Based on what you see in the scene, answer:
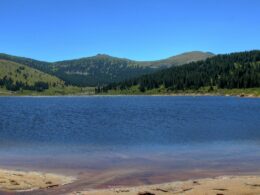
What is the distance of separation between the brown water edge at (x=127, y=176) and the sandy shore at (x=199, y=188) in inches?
76.3

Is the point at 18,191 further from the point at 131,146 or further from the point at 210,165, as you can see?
the point at 131,146

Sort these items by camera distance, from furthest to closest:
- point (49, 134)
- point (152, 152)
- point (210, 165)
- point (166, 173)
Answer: point (49, 134) < point (152, 152) < point (210, 165) < point (166, 173)

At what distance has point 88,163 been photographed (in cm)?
Result: 3606

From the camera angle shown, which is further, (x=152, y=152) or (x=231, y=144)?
(x=231, y=144)

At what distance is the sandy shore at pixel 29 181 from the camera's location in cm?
2542

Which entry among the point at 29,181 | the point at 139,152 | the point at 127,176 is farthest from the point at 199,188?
the point at 139,152

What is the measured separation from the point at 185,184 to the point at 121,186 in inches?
163

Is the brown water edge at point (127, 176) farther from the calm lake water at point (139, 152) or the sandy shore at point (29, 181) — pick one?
the sandy shore at point (29, 181)

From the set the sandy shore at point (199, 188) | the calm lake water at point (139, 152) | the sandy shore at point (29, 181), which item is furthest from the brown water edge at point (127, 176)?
the sandy shore at point (199, 188)

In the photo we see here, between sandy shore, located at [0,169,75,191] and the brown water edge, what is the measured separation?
2.68 feet

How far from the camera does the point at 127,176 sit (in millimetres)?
29625

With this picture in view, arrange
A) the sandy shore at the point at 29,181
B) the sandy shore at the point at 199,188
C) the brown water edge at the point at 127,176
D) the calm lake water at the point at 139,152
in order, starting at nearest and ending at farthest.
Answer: the sandy shore at the point at 199,188 → the sandy shore at the point at 29,181 → the brown water edge at the point at 127,176 → the calm lake water at the point at 139,152

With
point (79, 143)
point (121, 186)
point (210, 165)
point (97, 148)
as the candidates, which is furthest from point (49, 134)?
point (121, 186)

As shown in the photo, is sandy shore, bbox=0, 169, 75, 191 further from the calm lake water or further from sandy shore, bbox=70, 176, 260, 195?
sandy shore, bbox=70, 176, 260, 195
